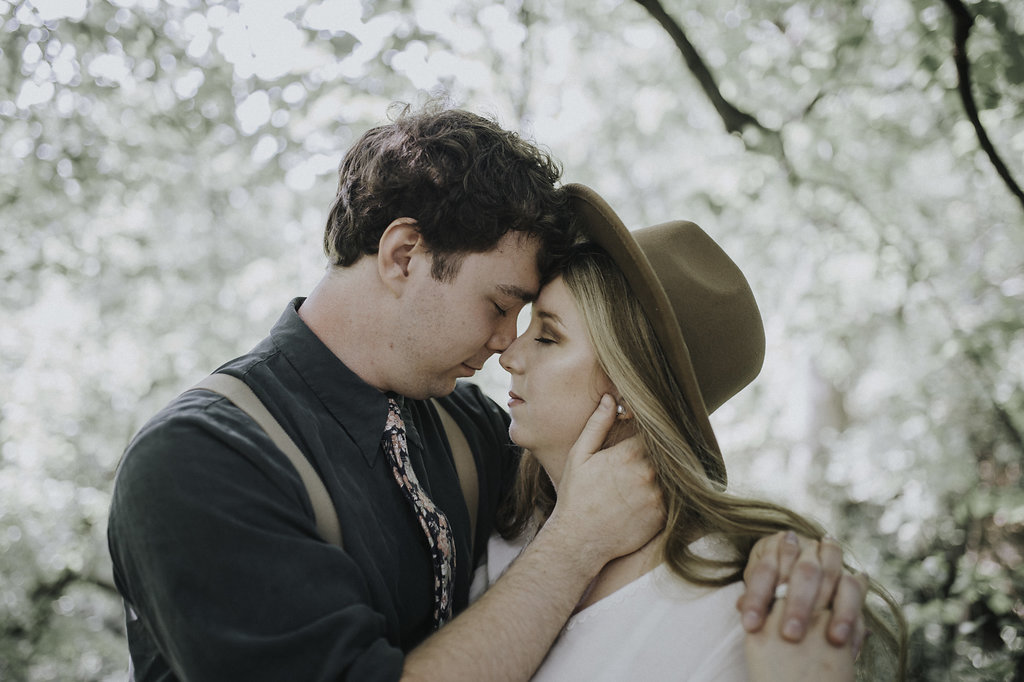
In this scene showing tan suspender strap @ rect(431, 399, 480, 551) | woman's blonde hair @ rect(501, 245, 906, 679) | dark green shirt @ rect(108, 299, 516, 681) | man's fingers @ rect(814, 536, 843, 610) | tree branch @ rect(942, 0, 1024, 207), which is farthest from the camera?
tree branch @ rect(942, 0, 1024, 207)

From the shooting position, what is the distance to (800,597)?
1.42 meters

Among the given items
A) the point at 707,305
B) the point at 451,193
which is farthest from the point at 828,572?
the point at 451,193

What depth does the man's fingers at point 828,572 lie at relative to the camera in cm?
144

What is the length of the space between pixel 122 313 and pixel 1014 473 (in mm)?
6113

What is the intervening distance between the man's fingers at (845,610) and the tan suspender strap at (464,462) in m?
1.05

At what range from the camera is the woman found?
5.32ft

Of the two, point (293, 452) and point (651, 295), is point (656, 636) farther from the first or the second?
point (293, 452)

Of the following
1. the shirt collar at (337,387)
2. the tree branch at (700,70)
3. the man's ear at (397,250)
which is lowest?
the shirt collar at (337,387)

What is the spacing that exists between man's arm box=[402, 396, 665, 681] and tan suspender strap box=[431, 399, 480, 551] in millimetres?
451

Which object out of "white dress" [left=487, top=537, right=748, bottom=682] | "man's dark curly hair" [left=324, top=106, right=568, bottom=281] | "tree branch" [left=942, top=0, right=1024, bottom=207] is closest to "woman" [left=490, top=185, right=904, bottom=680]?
"white dress" [left=487, top=537, right=748, bottom=682]

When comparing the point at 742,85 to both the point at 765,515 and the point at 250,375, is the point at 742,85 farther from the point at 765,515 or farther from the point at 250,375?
the point at 250,375

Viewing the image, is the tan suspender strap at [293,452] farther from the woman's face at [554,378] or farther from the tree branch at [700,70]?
the tree branch at [700,70]

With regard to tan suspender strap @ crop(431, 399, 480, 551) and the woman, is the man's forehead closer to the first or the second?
the woman

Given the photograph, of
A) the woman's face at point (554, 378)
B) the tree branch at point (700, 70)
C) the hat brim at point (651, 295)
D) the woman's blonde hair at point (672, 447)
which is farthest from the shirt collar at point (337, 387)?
the tree branch at point (700, 70)
